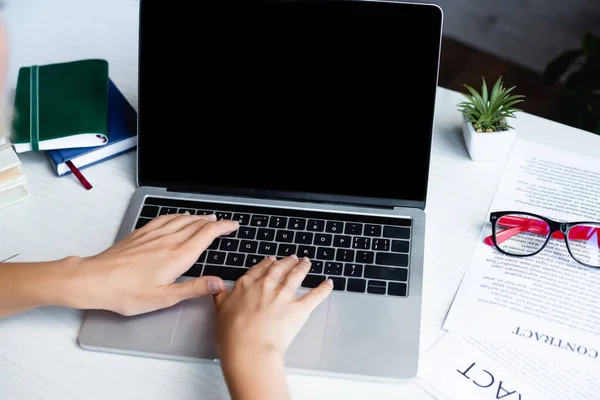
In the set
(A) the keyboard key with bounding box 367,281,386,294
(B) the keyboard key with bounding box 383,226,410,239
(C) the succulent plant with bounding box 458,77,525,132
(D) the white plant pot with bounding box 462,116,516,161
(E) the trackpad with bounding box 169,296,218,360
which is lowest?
(E) the trackpad with bounding box 169,296,218,360

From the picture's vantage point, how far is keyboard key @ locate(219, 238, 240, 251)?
0.89 metres

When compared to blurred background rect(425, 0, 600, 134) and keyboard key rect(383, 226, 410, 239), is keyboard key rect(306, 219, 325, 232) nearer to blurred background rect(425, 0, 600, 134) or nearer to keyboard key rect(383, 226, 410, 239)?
keyboard key rect(383, 226, 410, 239)

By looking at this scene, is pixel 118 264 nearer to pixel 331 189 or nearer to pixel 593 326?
pixel 331 189

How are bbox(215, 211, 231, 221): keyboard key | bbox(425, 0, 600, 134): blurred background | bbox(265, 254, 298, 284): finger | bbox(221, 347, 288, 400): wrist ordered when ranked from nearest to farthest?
1. bbox(221, 347, 288, 400): wrist
2. bbox(265, 254, 298, 284): finger
3. bbox(215, 211, 231, 221): keyboard key
4. bbox(425, 0, 600, 134): blurred background

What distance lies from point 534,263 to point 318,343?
0.32 m

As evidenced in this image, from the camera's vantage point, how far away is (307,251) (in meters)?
0.88

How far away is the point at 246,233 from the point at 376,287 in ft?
0.64

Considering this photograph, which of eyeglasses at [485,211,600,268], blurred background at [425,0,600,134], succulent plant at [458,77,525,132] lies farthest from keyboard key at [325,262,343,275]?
blurred background at [425,0,600,134]

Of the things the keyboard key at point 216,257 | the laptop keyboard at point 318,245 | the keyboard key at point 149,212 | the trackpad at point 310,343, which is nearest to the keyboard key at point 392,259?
the laptop keyboard at point 318,245

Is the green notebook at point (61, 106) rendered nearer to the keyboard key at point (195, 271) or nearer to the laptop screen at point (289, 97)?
the laptop screen at point (289, 97)

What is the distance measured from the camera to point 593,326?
0.80 metres

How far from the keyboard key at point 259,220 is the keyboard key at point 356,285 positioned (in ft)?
0.50

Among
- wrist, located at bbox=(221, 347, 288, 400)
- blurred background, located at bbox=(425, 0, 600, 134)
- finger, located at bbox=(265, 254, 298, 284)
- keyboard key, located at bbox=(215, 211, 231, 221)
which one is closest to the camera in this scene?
wrist, located at bbox=(221, 347, 288, 400)

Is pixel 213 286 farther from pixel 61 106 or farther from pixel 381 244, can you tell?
pixel 61 106
